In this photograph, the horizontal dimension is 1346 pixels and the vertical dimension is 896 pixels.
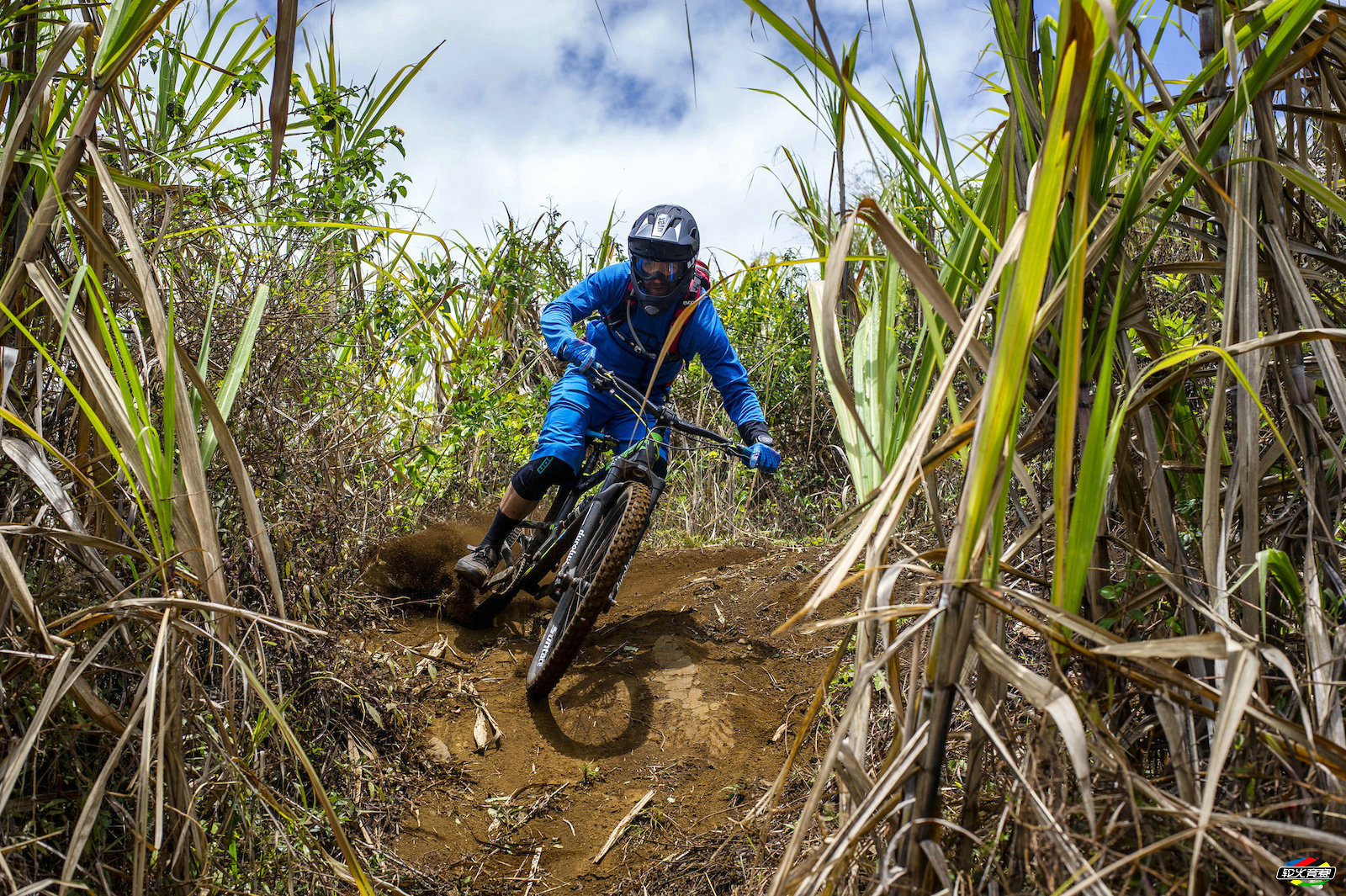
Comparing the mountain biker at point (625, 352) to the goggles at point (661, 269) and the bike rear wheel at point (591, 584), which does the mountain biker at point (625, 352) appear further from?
the bike rear wheel at point (591, 584)

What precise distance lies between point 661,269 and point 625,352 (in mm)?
547

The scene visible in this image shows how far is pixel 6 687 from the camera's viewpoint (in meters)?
1.48

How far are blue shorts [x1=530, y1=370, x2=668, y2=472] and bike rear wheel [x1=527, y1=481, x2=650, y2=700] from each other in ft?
1.57

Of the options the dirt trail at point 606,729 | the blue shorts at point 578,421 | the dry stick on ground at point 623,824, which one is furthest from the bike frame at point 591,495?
the dry stick on ground at point 623,824

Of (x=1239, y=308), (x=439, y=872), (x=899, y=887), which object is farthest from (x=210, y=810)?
(x=1239, y=308)

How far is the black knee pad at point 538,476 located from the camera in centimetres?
430

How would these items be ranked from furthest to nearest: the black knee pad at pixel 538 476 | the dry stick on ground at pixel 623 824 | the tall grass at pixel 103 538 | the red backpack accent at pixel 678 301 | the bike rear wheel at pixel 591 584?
1. the red backpack accent at pixel 678 301
2. the black knee pad at pixel 538 476
3. the bike rear wheel at pixel 591 584
4. the dry stick on ground at pixel 623 824
5. the tall grass at pixel 103 538

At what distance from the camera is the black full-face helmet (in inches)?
171

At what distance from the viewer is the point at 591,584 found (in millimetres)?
3582

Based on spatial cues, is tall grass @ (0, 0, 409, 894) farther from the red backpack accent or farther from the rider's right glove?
the red backpack accent

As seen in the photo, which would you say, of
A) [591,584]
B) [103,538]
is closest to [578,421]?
[591,584]

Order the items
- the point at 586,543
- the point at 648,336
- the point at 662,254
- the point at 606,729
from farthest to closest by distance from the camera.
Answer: the point at 648,336, the point at 662,254, the point at 586,543, the point at 606,729

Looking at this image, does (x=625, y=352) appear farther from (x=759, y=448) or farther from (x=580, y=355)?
(x=759, y=448)

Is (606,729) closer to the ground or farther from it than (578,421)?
closer to the ground
